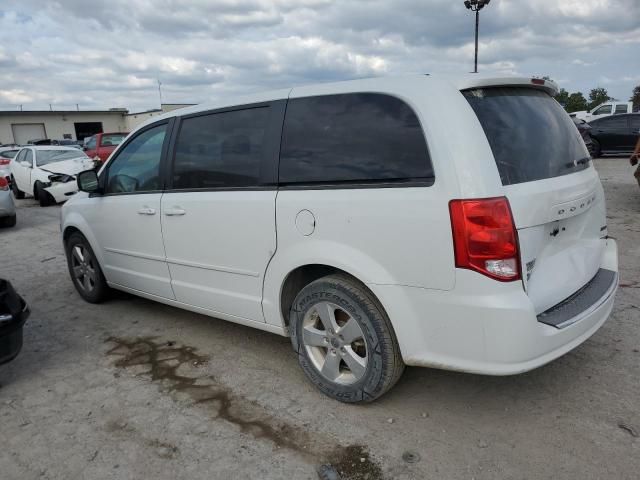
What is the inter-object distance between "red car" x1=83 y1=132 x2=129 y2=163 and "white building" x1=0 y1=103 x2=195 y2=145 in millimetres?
26172

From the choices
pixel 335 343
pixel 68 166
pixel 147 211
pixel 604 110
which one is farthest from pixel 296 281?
pixel 604 110

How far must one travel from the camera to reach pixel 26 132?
154 feet

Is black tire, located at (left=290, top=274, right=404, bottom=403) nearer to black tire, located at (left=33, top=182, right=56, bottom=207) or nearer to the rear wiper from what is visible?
the rear wiper

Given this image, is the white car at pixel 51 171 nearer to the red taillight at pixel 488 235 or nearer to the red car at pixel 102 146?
the red car at pixel 102 146

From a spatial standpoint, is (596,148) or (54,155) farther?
(596,148)

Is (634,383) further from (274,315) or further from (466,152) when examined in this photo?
(274,315)

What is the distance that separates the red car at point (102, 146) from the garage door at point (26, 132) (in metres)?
34.6

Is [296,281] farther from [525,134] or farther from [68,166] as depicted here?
[68,166]

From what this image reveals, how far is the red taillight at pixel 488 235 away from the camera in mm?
2398

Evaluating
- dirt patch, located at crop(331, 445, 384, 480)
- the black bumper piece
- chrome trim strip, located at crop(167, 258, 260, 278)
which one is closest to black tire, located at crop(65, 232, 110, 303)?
chrome trim strip, located at crop(167, 258, 260, 278)

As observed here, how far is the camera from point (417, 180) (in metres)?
2.57

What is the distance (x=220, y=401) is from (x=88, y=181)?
8.31 feet

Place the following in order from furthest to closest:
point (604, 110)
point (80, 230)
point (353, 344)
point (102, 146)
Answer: point (604, 110)
point (102, 146)
point (80, 230)
point (353, 344)

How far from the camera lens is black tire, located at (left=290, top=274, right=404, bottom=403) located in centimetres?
278
